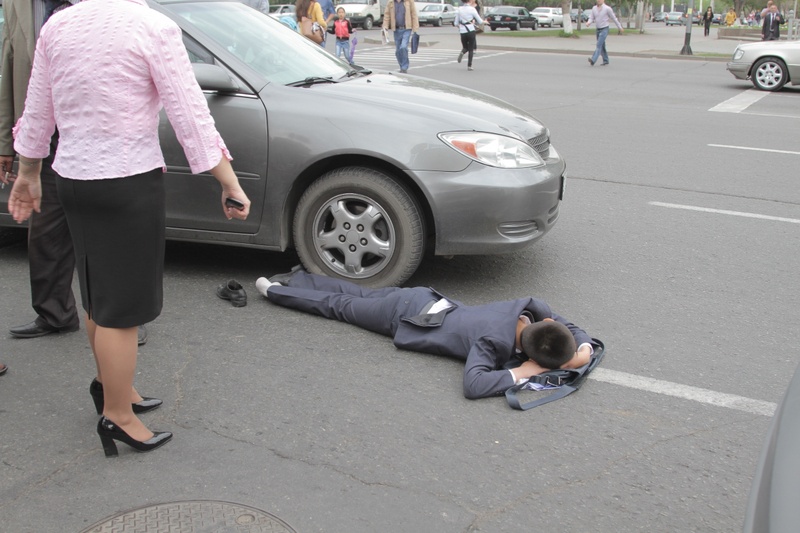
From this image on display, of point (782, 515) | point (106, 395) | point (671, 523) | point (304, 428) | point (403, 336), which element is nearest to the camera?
point (782, 515)

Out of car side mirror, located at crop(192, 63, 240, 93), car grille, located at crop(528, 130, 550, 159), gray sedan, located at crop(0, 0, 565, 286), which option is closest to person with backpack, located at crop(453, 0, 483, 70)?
car grille, located at crop(528, 130, 550, 159)

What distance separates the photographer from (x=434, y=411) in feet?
12.0

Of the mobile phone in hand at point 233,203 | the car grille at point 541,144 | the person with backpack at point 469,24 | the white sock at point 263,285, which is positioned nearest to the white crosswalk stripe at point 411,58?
the person with backpack at point 469,24

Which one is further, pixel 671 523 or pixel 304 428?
pixel 304 428

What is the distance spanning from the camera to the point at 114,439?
332 cm

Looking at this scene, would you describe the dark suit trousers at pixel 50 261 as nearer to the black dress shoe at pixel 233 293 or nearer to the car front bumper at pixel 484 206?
the black dress shoe at pixel 233 293

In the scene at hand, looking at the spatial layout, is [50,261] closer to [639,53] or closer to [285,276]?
[285,276]

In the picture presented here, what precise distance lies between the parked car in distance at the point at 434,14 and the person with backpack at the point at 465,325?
157ft

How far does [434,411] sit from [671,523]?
1102mm

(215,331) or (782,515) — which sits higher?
(782,515)

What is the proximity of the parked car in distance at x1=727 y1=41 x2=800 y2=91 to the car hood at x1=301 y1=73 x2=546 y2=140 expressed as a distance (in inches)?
498

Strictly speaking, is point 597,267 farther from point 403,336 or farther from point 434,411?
point 434,411

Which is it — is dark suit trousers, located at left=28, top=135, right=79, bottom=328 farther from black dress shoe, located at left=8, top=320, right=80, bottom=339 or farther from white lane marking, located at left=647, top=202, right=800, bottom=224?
white lane marking, located at left=647, top=202, right=800, bottom=224

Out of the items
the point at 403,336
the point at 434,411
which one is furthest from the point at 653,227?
the point at 434,411
